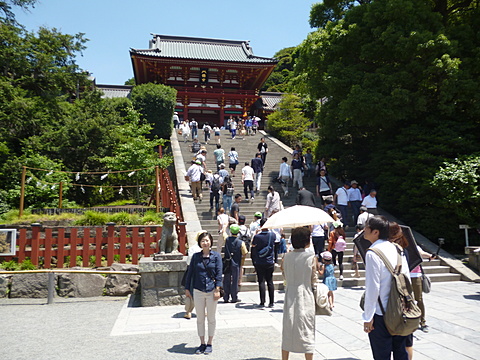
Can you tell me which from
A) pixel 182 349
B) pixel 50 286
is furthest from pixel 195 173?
pixel 182 349

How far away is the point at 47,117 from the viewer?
1653cm

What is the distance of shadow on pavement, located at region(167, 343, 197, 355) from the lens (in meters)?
4.74

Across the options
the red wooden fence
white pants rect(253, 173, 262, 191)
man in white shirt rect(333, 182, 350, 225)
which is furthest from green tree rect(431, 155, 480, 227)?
the red wooden fence

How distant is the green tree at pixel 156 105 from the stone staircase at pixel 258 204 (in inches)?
55.4

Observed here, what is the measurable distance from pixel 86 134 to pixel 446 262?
14.1m

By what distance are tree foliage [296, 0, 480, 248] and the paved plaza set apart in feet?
17.1

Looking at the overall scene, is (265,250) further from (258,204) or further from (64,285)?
(258,204)

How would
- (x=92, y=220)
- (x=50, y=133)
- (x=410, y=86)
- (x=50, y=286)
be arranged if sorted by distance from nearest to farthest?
(x=50, y=286), (x=92, y=220), (x=410, y=86), (x=50, y=133)

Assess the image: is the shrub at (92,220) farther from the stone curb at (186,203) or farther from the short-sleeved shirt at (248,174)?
the short-sleeved shirt at (248,174)

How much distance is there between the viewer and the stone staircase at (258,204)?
906cm

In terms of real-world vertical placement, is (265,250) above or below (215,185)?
below

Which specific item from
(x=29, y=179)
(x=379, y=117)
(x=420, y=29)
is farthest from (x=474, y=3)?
(x=29, y=179)

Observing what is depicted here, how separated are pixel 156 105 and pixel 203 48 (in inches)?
681

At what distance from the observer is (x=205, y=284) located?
4895 millimetres
